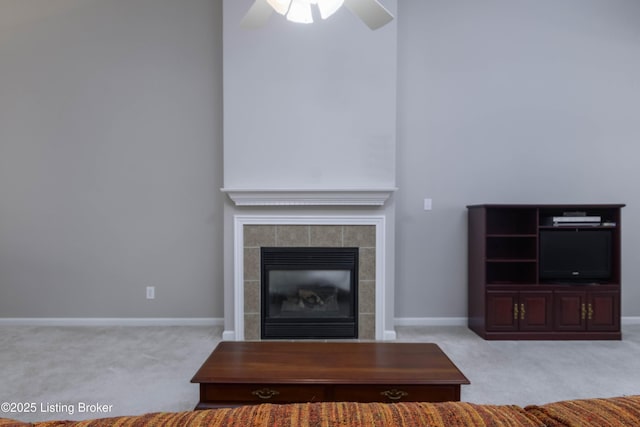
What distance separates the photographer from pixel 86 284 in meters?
3.74

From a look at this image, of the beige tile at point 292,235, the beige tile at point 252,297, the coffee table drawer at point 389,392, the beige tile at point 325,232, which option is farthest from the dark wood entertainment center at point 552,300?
the beige tile at point 252,297

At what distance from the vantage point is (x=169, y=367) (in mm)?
2680

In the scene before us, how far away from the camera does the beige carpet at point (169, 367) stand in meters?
2.21

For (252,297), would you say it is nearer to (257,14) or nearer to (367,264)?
(367,264)

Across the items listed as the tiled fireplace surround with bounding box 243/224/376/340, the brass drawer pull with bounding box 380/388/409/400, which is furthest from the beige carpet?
the brass drawer pull with bounding box 380/388/409/400

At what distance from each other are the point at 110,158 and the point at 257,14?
2.50 metres

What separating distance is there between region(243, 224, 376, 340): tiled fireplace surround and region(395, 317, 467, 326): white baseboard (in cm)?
57

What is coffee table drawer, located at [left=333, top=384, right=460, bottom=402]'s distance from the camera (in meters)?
1.71

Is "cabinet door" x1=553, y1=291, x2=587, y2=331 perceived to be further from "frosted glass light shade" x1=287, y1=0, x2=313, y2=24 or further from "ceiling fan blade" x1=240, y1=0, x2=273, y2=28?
"ceiling fan blade" x1=240, y1=0, x2=273, y2=28

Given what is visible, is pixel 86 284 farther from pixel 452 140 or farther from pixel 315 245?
pixel 452 140

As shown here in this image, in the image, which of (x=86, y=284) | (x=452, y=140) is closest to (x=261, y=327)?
(x=86, y=284)

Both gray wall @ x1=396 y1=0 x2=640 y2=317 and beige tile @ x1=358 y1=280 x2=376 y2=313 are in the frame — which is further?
gray wall @ x1=396 y1=0 x2=640 y2=317

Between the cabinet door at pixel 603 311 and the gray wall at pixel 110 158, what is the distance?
3443mm

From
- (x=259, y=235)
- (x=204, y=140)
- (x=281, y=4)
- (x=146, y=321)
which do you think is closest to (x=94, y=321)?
(x=146, y=321)
